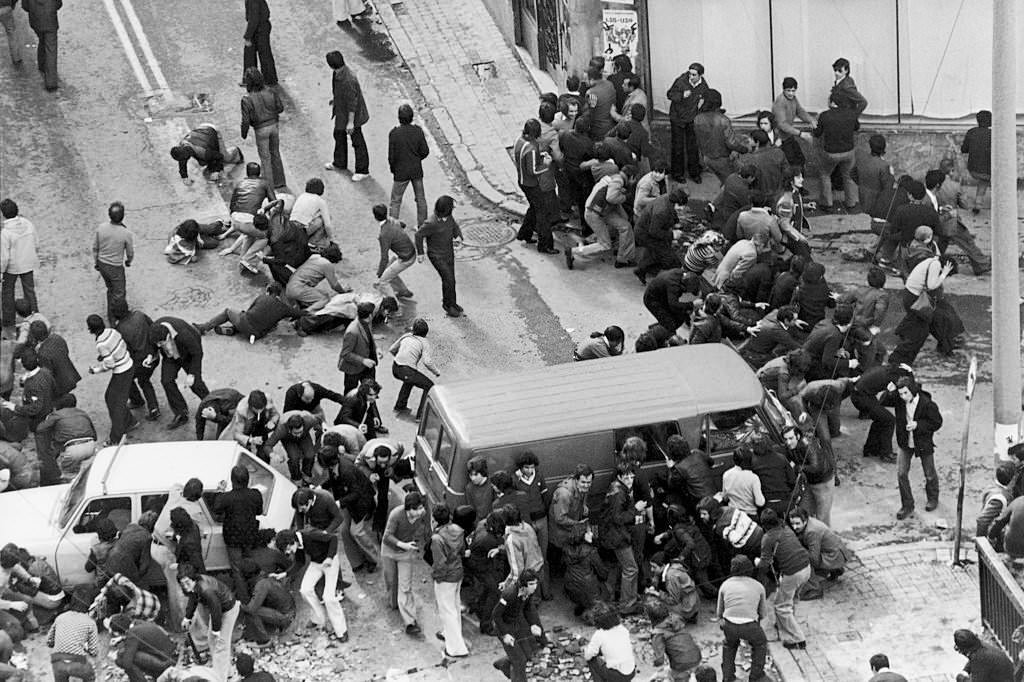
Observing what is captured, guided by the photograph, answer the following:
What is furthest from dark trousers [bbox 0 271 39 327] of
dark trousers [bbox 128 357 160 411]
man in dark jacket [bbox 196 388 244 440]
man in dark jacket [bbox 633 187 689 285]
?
man in dark jacket [bbox 633 187 689 285]

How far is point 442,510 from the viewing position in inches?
672

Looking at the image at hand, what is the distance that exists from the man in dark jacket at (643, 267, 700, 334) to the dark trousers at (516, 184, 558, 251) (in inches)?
112

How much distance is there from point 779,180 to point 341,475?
8333mm

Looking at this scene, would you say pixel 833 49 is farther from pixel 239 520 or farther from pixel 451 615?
pixel 239 520

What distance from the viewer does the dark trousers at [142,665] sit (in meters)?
16.5

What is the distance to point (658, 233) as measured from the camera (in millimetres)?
22859

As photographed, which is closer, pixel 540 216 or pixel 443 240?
pixel 443 240

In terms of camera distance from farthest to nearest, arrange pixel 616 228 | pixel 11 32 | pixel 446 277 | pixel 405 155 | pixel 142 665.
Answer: pixel 11 32 < pixel 405 155 < pixel 616 228 < pixel 446 277 < pixel 142 665

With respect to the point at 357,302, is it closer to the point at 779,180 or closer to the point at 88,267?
the point at 88,267

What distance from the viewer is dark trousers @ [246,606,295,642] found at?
689 inches

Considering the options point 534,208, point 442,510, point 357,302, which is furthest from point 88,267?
point 442,510

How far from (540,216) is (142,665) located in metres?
9.74

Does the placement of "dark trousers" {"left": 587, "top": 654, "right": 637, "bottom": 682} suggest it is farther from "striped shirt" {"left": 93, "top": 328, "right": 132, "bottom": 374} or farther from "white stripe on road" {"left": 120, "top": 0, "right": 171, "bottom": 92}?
"white stripe on road" {"left": 120, "top": 0, "right": 171, "bottom": 92}

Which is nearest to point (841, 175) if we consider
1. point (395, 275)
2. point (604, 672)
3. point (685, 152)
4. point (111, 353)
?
point (685, 152)
